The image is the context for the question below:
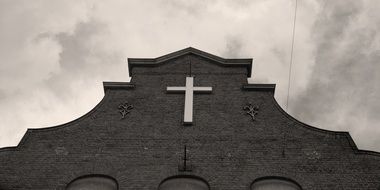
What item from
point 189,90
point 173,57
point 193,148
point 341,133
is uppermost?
point 173,57

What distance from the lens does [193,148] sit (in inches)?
698

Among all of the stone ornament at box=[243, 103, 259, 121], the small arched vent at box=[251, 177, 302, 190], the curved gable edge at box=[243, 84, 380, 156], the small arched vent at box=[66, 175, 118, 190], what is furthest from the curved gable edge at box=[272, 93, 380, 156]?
the small arched vent at box=[66, 175, 118, 190]

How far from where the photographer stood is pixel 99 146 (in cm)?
1780

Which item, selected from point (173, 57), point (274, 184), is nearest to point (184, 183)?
point (274, 184)

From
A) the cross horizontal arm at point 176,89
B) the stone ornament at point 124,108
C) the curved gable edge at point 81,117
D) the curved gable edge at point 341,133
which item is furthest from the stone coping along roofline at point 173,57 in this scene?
the curved gable edge at point 341,133

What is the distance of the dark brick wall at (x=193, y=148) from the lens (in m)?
16.7

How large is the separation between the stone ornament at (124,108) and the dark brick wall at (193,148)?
16 centimetres

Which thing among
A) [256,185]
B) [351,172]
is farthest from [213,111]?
[351,172]

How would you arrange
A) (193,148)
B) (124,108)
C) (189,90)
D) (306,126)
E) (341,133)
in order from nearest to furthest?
(193,148)
(341,133)
(306,126)
(124,108)
(189,90)

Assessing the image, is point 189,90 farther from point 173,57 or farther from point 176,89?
point 173,57

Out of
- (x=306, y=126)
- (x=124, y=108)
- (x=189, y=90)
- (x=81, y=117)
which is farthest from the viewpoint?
(x=189, y=90)

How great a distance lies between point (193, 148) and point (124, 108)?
296cm

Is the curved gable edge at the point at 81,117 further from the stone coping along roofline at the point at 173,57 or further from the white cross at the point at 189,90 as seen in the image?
the white cross at the point at 189,90

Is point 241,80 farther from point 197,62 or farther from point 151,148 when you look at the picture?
point 151,148
